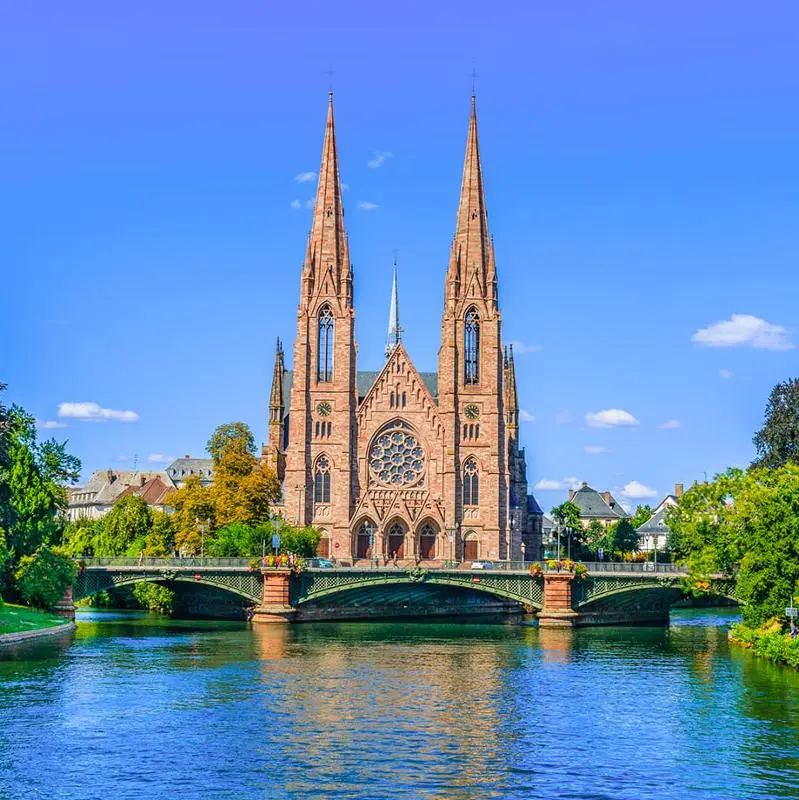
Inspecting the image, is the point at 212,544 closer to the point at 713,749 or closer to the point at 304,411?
the point at 304,411

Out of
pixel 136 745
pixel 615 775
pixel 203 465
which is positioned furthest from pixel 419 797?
pixel 203 465

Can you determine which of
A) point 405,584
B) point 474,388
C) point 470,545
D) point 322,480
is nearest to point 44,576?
point 405,584

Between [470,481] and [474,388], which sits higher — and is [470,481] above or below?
below

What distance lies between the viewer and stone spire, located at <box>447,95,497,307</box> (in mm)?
121688

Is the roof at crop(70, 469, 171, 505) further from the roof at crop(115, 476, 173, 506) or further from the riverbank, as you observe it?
the riverbank

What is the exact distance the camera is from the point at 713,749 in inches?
1549

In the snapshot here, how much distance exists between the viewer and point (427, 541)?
119 m

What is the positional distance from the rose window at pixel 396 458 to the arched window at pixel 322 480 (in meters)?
4.16

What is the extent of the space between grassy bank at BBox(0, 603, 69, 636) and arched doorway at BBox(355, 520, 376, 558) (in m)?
42.6

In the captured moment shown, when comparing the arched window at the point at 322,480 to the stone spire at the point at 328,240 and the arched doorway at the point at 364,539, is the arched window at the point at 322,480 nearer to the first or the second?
the arched doorway at the point at 364,539

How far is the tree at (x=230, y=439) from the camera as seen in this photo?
366ft

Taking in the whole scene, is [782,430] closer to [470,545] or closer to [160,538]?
[470,545]

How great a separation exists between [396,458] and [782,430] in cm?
4066

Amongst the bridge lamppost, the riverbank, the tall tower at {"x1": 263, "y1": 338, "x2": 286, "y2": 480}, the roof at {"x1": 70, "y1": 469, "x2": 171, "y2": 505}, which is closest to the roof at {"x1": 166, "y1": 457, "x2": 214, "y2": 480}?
the roof at {"x1": 70, "y1": 469, "x2": 171, "y2": 505}
